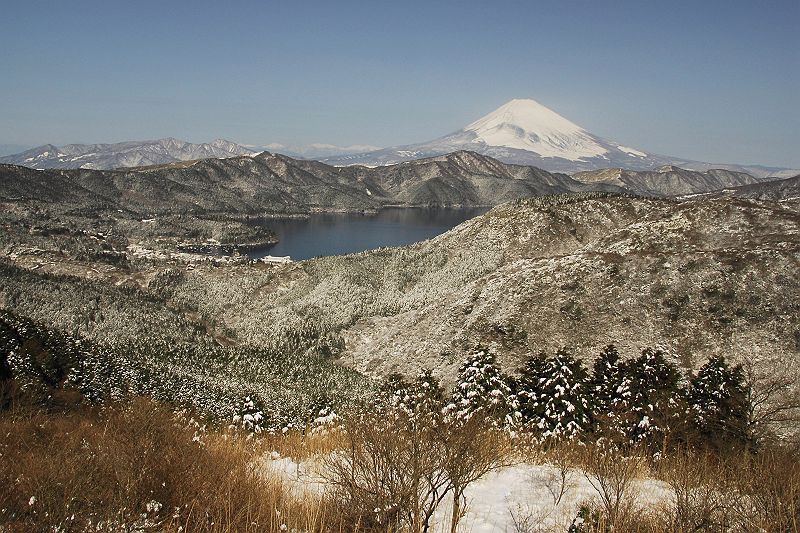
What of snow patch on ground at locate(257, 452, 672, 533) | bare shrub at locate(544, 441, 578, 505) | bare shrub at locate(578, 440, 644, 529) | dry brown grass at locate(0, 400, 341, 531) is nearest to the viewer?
dry brown grass at locate(0, 400, 341, 531)

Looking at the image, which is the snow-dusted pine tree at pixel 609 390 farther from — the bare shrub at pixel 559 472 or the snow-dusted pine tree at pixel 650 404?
the bare shrub at pixel 559 472

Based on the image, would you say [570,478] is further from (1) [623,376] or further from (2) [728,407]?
(1) [623,376]

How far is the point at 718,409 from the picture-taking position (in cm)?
2325

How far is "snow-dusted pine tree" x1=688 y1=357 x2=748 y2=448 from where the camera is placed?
2005 centimetres

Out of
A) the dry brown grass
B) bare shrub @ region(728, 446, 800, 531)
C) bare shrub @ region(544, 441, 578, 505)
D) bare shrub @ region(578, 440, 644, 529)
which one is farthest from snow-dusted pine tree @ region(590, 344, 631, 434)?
the dry brown grass

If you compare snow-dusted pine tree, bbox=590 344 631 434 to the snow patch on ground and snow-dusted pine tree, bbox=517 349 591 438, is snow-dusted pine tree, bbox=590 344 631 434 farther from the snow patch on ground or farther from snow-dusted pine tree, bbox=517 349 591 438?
the snow patch on ground

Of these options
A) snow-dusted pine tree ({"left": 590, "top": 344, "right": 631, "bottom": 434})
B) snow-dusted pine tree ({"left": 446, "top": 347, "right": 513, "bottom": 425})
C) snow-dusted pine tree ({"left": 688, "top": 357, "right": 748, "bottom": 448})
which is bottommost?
snow-dusted pine tree ({"left": 446, "top": 347, "right": 513, "bottom": 425})

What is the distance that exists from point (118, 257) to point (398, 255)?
11891 cm

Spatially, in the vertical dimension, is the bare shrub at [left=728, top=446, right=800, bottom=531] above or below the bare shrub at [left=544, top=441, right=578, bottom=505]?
above

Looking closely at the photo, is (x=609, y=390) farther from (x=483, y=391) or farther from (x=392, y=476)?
(x=392, y=476)

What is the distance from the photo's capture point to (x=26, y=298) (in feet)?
319

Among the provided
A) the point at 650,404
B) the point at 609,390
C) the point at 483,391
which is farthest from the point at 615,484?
the point at 483,391

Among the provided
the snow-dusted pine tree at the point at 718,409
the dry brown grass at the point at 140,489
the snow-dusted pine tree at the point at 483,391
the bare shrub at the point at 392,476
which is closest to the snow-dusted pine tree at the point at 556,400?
the snow-dusted pine tree at the point at 483,391

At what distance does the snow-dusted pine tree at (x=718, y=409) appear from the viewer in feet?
65.8
